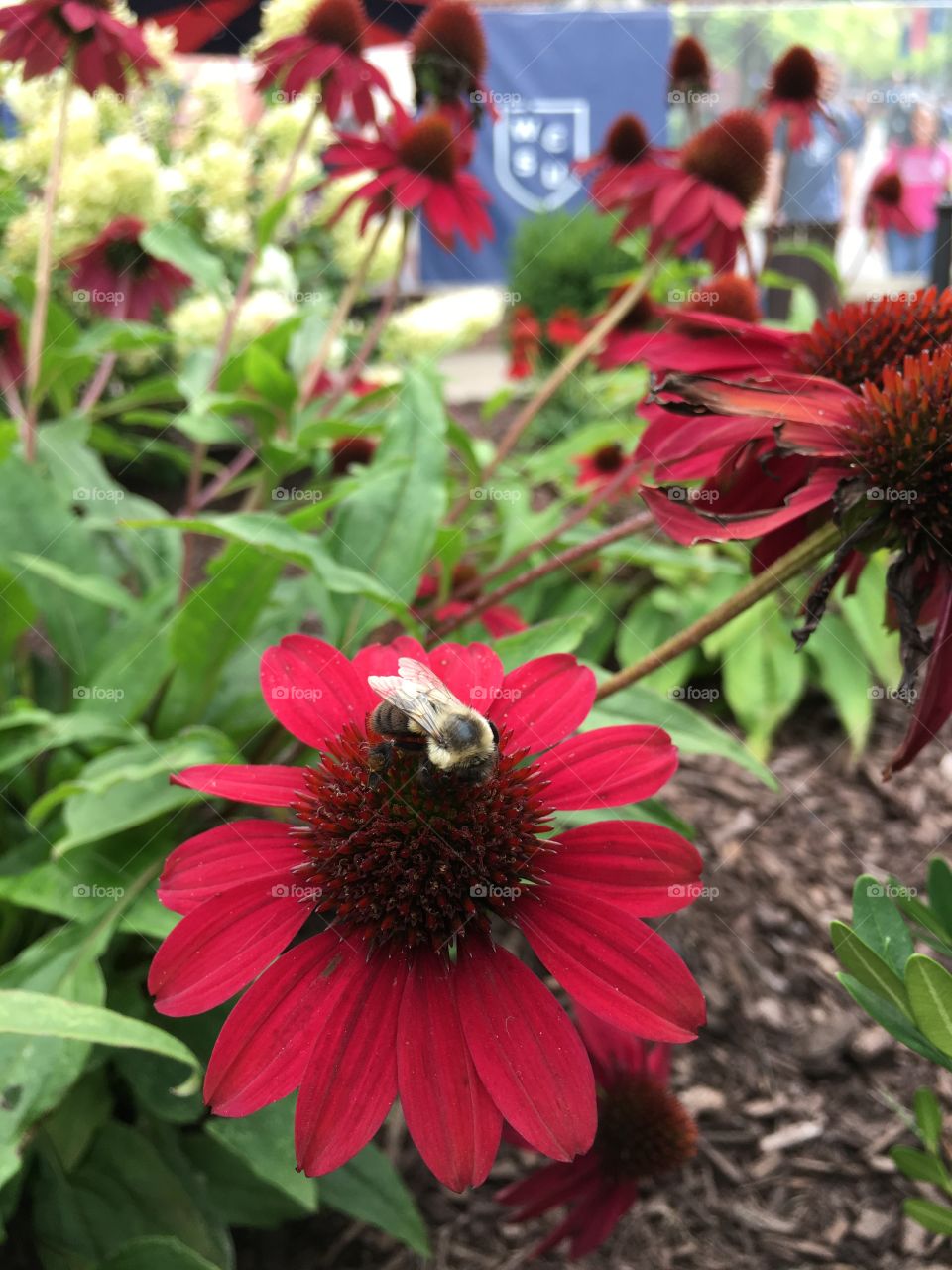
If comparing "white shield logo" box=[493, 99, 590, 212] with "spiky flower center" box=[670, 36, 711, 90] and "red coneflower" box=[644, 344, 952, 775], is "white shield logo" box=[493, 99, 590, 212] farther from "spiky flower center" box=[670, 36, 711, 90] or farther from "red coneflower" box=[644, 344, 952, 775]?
"red coneflower" box=[644, 344, 952, 775]

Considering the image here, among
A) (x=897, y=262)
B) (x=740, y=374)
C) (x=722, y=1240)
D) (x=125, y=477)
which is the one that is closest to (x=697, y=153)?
(x=740, y=374)

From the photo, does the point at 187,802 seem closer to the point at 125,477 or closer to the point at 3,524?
the point at 3,524

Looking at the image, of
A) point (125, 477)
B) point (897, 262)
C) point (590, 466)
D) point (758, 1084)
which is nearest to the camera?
point (758, 1084)

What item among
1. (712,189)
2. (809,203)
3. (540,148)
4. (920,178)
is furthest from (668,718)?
(540,148)

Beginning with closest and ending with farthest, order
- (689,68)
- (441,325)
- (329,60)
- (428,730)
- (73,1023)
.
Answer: (428,730) → (73,1023) → (329,60) → (689,68) → (441,325)

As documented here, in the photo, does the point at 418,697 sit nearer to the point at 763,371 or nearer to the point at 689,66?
the point at 763,371

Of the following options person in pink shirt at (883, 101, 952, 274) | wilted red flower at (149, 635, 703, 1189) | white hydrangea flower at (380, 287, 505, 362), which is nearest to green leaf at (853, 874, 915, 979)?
wilted red flower at (149, 635, 703, 1189)
